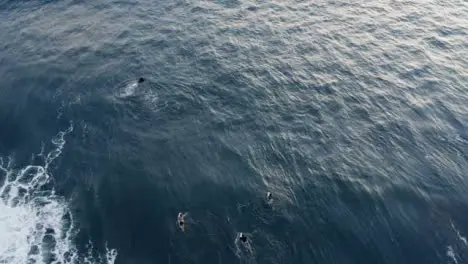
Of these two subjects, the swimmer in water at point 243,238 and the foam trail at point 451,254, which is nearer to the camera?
the foam trail at point 451,254

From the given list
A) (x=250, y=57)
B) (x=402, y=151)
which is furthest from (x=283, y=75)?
(x=402, y=151)

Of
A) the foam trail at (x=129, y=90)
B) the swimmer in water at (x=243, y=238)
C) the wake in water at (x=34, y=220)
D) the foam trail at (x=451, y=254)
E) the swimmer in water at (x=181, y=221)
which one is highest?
the foam trail at (x=129, y=90)

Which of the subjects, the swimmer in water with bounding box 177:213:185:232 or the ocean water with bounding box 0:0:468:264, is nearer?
the ocean water with bounding box 0:0:468:264

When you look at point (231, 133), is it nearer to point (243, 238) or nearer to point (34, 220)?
point (243, 238)

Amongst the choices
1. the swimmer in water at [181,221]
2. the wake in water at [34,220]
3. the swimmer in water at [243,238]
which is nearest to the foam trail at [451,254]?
the swimmer in water at [243,238]

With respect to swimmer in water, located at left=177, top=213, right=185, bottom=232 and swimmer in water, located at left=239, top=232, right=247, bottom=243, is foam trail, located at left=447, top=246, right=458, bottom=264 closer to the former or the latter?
swimmer in water, located at left=239, top=232, right=247, bottom=243

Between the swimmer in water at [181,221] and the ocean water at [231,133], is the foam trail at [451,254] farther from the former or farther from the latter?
the swimmer in water at [181,221]

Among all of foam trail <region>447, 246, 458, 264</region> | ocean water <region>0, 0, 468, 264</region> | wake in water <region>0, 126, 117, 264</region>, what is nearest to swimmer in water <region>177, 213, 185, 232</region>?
ocean water <region>0, 0, 468, 264</region>

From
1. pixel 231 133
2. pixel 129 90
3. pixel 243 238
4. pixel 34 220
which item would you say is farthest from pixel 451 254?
pixel 129 90
